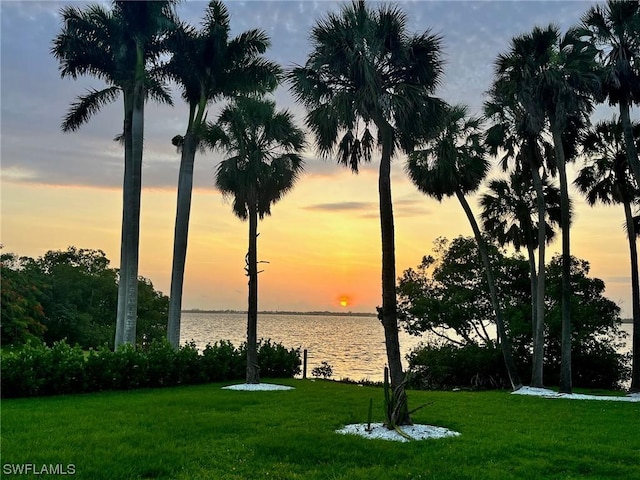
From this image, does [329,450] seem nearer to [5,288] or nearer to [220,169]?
[220,169]

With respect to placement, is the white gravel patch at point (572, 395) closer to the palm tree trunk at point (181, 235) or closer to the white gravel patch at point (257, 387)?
the white gravel patch at point (257, 387)

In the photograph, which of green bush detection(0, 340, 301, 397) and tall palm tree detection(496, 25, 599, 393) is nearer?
green bush detection(0, 340, 301, 397)

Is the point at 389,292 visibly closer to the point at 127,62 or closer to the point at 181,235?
the point at 181,235

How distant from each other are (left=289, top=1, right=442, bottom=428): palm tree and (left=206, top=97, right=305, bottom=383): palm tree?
6389mm

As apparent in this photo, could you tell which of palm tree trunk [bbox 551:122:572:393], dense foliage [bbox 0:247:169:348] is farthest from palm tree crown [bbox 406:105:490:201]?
dense foliage [bbox 0:247:169:348]

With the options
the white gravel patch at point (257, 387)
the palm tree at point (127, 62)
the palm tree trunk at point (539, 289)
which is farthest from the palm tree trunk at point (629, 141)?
the palm tree at point (127, 62)

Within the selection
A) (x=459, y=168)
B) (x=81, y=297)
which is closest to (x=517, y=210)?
(x=459, y=168)

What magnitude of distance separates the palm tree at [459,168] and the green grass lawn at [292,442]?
8.32 m

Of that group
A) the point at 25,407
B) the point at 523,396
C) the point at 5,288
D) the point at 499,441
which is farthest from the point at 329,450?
the point at 5,288

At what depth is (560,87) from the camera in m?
17.5

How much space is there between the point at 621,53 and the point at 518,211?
280 inches

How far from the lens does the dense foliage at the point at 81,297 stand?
36.9 m

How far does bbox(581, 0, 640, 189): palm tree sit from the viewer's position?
677 inches

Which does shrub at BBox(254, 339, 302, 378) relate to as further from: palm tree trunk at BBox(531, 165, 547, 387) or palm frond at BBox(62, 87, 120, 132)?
palm frond at BBox(62, 87, 120, 132)
